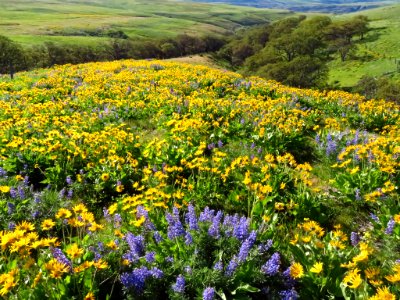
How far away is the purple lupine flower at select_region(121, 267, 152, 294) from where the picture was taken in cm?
398

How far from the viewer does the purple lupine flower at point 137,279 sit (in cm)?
398

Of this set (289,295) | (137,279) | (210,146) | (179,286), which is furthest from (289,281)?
(210,146)

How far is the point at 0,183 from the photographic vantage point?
21.7 feet

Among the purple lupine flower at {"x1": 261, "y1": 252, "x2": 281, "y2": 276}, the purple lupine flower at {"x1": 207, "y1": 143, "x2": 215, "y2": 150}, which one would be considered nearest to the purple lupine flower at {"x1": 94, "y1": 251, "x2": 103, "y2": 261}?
the purple lupine flower at {"x1": 261, "y1": 252, "x2": 281, "y2": 276}

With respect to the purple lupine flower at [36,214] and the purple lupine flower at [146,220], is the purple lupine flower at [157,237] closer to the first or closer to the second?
the purple lupine flower at [146,220]

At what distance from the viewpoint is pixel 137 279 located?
13.1 feet

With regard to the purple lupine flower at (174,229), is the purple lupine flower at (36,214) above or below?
below

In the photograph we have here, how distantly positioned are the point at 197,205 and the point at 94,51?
92484 millimetres

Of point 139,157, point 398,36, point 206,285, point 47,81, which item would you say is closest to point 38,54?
point 47,81

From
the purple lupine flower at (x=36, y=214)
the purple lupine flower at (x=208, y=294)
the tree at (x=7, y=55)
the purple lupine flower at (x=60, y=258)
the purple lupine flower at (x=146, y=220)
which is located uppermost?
Result: the purple lupine flower at (x=60, y=258)

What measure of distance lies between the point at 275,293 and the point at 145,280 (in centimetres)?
145

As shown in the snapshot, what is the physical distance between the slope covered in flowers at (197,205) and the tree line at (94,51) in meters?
44.5

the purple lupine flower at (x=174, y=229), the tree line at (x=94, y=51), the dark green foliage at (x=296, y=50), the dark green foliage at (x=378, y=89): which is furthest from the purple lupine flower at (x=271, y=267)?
the dark green foliage at (x=296, y=50)

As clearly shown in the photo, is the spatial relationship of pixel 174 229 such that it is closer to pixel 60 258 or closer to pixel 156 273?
pixel 156 273
